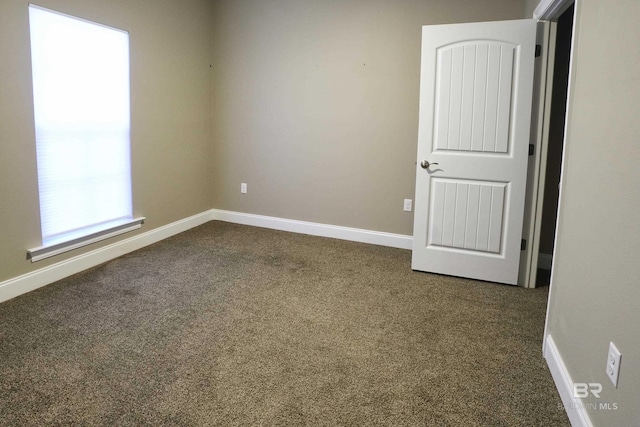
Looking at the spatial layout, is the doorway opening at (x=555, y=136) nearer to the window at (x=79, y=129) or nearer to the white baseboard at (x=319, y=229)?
the white baseboard at (x=319, y=229)

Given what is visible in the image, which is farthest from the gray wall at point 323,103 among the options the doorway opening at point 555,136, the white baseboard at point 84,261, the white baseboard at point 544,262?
the white baseboard at point 544,262

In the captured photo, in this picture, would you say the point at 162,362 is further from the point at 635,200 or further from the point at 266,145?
the point at 266,145

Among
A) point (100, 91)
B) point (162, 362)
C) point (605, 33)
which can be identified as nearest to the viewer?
point (605, 33)

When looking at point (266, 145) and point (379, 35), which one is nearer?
point (379, 35)

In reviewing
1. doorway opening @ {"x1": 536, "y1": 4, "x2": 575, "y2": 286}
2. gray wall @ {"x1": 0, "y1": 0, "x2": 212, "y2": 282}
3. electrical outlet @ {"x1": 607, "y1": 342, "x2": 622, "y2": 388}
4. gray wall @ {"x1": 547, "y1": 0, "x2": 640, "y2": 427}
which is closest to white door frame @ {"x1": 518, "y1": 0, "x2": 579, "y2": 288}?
doorway opening @ {"x1": 536, "y1": 4, "x2": 575, "y2": 286}

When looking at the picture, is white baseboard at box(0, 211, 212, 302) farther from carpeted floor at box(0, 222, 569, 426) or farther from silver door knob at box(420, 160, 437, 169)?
silver door knob at box(420, 160, 437, 169)

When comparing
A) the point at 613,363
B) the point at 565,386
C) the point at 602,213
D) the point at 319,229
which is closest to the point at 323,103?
the point at 319,229

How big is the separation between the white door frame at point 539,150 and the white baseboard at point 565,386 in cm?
117

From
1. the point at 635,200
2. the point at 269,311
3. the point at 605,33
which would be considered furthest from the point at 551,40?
the point at 269,311

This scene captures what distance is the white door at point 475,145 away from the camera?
316 cm

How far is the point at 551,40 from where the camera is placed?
309cm

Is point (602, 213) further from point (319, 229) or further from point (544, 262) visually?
point (319, 229)

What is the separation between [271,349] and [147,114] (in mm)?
2699

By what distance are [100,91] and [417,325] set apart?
9.86ft
